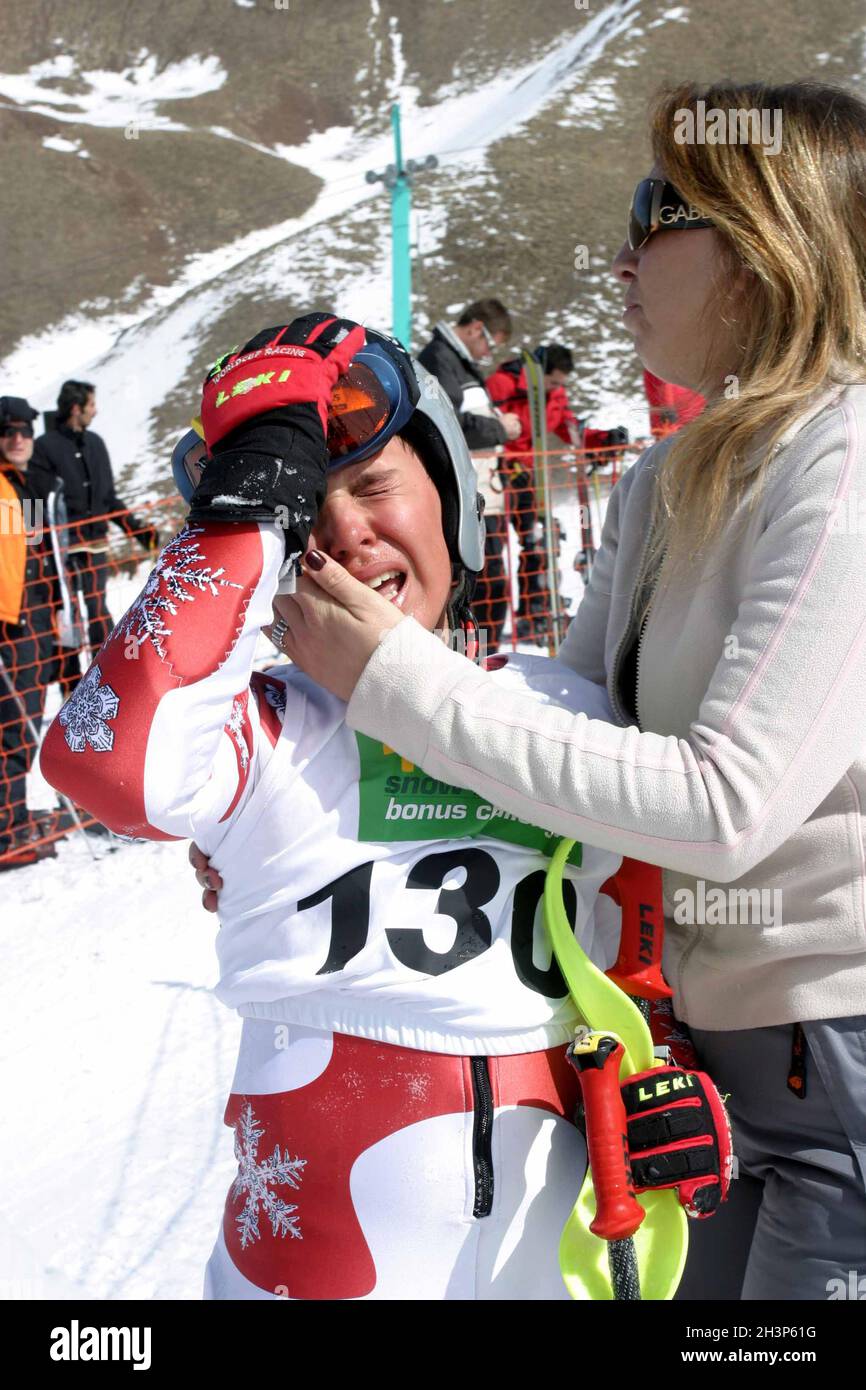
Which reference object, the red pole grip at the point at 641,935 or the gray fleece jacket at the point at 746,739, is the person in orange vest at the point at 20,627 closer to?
the red pole grip at the point at 641,935

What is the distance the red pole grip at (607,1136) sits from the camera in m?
1.47

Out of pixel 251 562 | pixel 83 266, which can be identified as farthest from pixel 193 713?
pixel 83 266

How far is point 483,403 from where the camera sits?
7879 millimetres

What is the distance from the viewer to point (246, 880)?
1676mm

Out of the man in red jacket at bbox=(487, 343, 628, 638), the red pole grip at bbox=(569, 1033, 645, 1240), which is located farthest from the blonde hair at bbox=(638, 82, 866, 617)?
the man in red jacket at bbox=(487, 343, 628, 638)

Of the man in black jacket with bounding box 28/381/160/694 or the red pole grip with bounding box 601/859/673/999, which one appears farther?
the man in black jacket with bounding box 28/381/160/694

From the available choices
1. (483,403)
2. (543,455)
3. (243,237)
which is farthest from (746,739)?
(243,237)

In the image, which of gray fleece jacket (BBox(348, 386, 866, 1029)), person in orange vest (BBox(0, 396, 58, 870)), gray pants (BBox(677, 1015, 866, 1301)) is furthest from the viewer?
person in orange vest (BBox(0, 396, 58, 870))

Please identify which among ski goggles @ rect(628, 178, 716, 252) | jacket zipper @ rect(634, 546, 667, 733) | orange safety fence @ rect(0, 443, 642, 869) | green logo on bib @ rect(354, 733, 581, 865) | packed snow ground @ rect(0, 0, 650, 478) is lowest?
orange safety fence @ rect(0, 443, 642, 869)

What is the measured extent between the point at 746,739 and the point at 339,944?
616mm

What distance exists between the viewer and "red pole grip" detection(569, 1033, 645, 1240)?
1470 mm

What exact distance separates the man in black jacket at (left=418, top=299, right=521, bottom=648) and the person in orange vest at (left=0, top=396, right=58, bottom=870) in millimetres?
2545

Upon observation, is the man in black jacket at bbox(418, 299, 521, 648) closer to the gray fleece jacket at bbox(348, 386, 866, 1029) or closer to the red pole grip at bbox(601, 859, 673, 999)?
the red pole grip at bbox(601, 859, 673, 999)

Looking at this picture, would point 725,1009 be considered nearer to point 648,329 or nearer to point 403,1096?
point 403,1096
